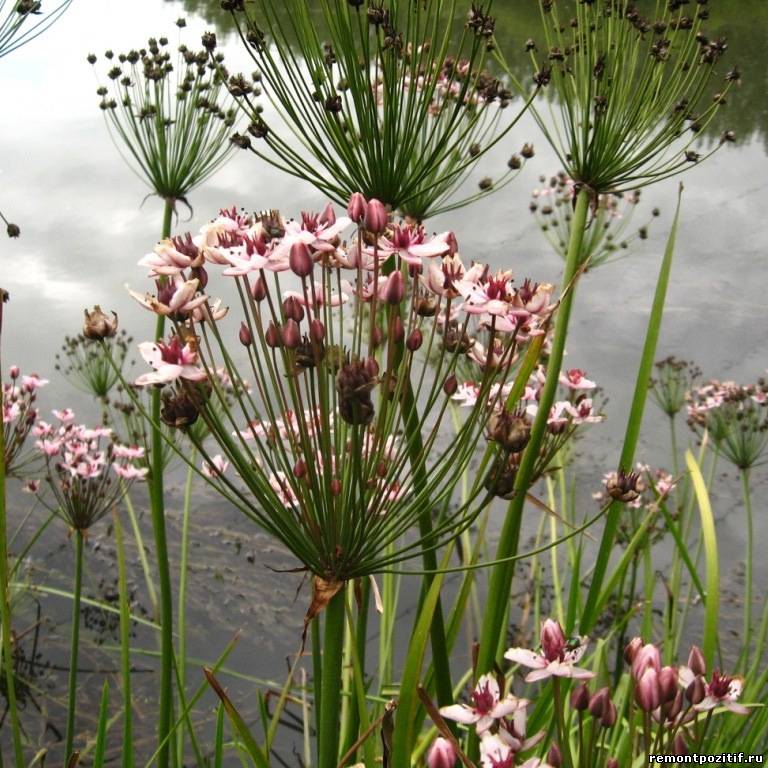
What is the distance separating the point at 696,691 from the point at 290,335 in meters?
0.81

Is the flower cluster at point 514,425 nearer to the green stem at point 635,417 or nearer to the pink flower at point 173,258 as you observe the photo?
the green stem at point 635,417

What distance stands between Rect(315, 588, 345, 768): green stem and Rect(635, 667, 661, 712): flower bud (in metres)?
0.46

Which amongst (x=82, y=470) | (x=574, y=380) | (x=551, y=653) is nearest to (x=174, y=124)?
(x=82, y=470)

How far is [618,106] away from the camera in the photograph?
2146 mm

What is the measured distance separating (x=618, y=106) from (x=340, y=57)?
0.68 metres

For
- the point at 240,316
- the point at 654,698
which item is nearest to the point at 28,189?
the point at 240,316

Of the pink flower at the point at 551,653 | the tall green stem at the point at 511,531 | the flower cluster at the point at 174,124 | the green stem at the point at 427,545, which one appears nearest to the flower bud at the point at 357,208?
the green stem at the point at 427,545

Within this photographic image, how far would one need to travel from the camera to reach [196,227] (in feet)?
25.6

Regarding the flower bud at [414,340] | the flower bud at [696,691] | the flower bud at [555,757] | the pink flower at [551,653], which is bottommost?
the flower bud at [555,757]

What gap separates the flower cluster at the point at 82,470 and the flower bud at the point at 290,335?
1734 millimetres

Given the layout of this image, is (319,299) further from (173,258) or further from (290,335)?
(173,258)

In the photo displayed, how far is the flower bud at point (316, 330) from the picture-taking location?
1.36 meters

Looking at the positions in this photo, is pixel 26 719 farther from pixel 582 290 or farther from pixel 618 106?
pixel 582 290

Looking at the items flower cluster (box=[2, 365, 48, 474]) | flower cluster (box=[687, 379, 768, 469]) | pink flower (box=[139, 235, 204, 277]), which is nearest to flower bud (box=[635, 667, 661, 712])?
pink flower (box=[139, 235, 204, 277])
